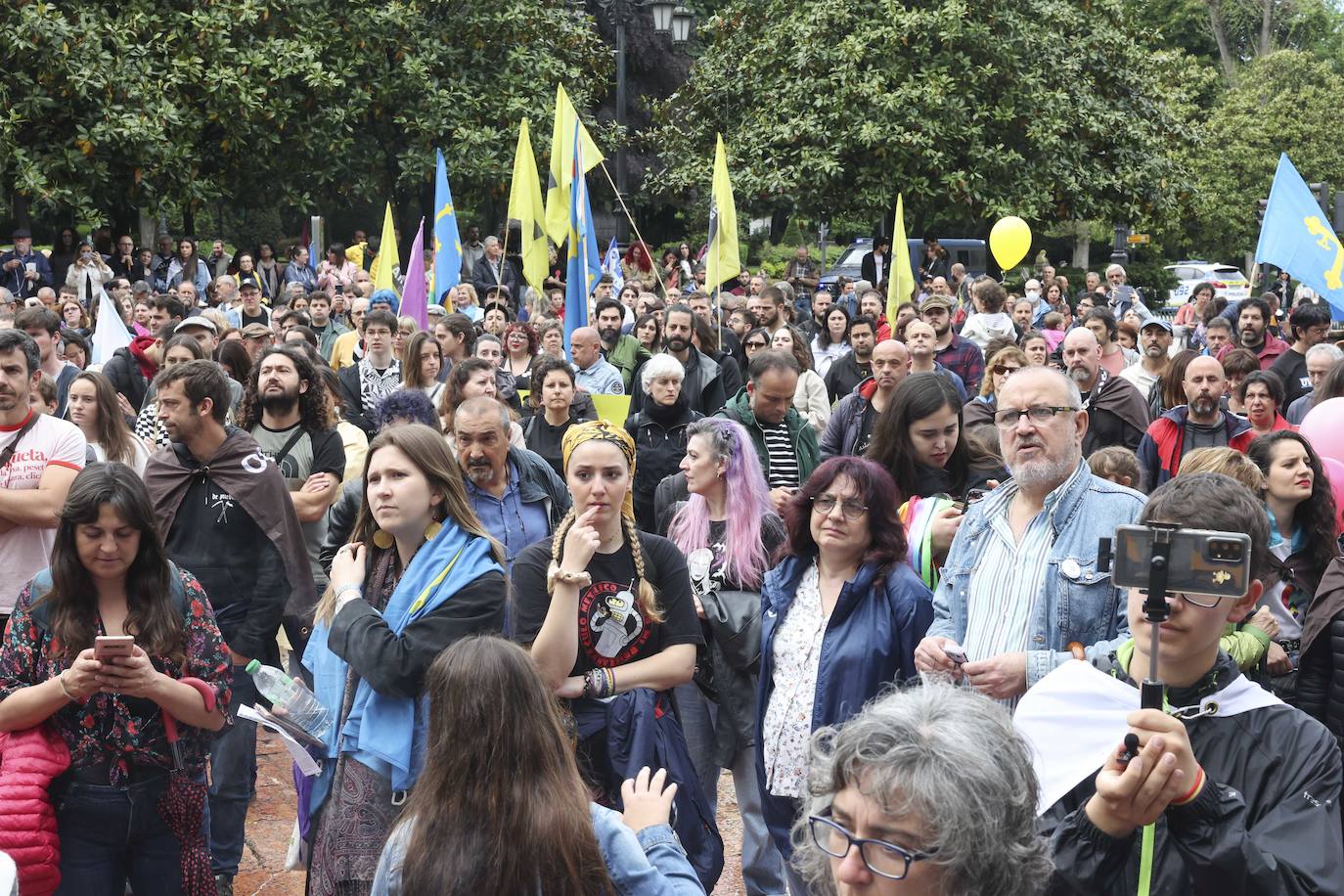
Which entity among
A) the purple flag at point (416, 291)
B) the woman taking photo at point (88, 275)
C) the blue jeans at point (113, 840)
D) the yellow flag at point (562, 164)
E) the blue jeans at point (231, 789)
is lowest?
the blue jeans at point (231, 789)

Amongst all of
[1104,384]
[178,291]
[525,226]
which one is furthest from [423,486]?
[178,291]

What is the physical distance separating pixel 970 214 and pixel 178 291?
49.4ft

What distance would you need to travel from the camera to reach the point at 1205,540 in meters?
2.49

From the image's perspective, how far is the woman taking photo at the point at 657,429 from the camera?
8.23 meters

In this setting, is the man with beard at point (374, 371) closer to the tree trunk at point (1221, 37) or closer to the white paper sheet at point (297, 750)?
the white paper sheet at point (297, 750)

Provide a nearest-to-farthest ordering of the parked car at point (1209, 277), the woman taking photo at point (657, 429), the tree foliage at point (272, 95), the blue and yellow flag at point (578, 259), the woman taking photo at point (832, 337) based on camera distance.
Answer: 1. the woman taking photo at point (657, 429)
2. the blue and yellow flag at point (578, 259)
3. the woman taking photo at point (832, 337)
4. the tree foliage at point (272, 95)
5. the parked car at point (1209, 277)

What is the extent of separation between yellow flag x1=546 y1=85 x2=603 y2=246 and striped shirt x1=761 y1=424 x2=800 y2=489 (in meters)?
5.15

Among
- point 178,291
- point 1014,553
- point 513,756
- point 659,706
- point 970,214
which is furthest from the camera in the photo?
point 970,214

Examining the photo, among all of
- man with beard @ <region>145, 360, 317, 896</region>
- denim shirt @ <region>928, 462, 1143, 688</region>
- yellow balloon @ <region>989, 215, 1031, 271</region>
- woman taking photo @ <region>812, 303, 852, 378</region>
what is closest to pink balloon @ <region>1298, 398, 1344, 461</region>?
denim shirt @ <region>928, 462, 1143, 688</region>

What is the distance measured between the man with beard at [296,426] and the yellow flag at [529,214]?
250 inches

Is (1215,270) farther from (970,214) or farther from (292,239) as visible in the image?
(292,239)

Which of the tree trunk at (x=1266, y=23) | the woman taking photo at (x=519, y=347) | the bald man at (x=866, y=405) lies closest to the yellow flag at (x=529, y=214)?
the woman taking photo at (x=519, y=347)

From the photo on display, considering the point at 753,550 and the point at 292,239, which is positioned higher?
the point at 292,239

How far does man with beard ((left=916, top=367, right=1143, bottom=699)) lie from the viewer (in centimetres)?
393
